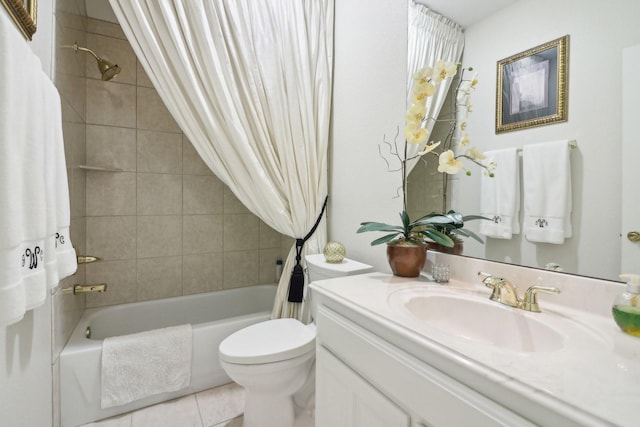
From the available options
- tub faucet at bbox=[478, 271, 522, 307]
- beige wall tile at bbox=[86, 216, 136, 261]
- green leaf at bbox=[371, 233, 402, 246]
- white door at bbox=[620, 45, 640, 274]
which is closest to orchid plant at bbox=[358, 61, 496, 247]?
green leaf at bbox=[371, 233, 402, 246]

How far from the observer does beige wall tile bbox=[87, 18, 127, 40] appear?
1.98 meters

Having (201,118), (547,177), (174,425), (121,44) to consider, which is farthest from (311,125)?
(174,425)

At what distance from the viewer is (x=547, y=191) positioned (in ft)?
2.83

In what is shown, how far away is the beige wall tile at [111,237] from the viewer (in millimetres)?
1990

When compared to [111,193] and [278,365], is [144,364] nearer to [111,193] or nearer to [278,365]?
[278,365]

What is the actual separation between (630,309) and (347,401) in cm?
72

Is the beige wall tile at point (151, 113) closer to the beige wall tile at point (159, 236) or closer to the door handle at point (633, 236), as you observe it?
the beige wall tile at point (159, 236)

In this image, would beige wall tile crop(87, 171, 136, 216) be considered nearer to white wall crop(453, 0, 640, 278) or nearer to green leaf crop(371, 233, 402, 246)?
green leaf crop(371, 233, 402, 246)

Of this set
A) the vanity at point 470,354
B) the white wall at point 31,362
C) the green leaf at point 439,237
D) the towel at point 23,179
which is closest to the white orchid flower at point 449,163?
the green leaf at point 439,237

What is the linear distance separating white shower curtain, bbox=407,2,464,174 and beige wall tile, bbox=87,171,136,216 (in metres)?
1.99

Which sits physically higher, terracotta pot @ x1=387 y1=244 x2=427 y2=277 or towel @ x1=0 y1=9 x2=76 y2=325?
towel @ x1=0 y1=9 x2=76 y2=325

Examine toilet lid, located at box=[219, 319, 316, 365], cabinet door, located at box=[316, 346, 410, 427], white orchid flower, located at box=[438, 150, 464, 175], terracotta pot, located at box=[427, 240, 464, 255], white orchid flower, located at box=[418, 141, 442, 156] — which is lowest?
toilet lid, located at box=[219, 319, 316, 365]

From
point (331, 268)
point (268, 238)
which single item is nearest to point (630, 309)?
point (331, 268)

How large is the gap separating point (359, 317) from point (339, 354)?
7.1 inches
